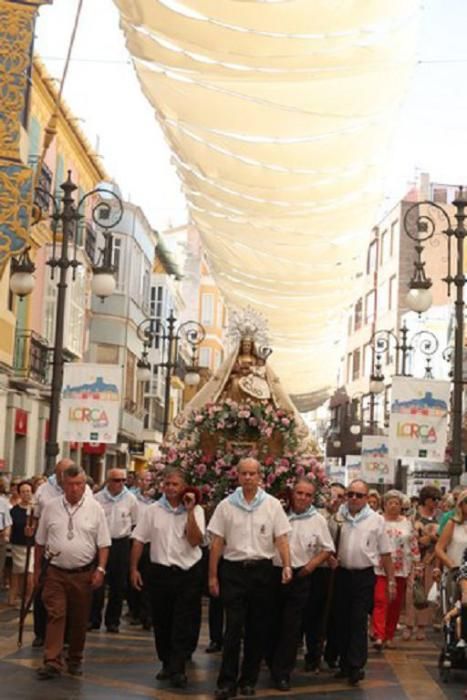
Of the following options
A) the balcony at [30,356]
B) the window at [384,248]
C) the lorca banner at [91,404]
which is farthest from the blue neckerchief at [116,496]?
the window at [384,248]

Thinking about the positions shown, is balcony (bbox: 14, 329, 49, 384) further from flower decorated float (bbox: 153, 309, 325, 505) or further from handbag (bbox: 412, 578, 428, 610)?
handbag (bbox: 412, 578, 428, 610)

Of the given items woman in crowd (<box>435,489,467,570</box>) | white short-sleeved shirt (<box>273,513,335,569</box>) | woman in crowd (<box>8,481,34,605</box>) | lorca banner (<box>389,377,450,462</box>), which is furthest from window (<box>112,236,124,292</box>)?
white short-sleeved shirt (<box>273,513,335,569</box>)

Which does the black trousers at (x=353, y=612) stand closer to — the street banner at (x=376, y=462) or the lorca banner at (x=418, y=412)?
the lorca banner at (x=418, y=412)

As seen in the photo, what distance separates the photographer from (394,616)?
1451 cm

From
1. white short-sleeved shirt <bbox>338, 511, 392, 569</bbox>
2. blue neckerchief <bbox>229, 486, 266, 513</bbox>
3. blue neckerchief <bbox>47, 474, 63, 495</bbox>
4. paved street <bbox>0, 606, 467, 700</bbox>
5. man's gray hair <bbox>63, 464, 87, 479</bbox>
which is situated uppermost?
man's gray hair <bbox>63, 464, 87, 479</bbox>

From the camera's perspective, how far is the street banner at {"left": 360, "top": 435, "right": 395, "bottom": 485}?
3031 centimetres

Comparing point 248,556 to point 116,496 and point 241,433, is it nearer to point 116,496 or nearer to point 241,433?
point 116,496

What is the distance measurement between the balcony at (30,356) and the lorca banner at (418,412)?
16.3m

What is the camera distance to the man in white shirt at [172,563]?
35.8ft

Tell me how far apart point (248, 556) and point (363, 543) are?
166 cm

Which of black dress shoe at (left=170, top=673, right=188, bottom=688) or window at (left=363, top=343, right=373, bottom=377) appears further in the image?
window at (left=363, top=343, right=373, bottom=377)

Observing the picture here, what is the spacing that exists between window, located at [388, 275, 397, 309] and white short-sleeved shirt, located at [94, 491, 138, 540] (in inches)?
2527

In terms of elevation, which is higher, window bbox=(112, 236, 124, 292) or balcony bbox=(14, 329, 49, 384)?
window bbox=(112, 236, 124, 292)

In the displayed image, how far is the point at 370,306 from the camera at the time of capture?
87.5 meters
